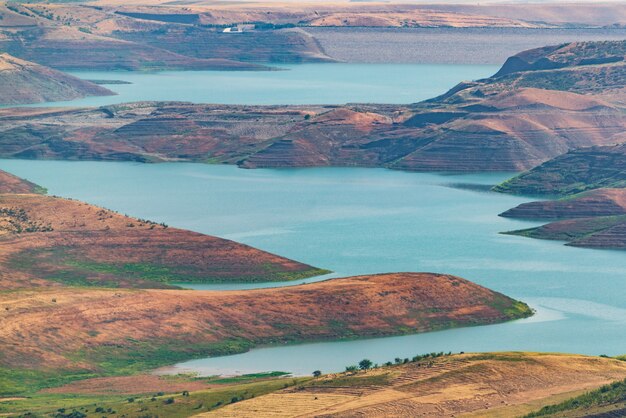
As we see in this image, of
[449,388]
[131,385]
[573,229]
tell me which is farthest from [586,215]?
[449,388]

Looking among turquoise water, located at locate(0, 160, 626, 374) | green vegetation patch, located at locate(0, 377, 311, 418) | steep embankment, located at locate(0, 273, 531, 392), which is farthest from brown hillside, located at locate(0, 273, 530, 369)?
green vegetation patch, located at locate(0, 377, 311, 418)

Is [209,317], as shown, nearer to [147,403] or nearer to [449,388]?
[147,403]

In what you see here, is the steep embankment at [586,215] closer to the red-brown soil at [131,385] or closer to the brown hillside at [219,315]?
the brown hillside at [219,315]

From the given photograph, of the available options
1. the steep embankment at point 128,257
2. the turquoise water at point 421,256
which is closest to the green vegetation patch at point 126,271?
the steep embankment at point 128,257

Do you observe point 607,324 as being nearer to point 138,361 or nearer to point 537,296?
point 537,296

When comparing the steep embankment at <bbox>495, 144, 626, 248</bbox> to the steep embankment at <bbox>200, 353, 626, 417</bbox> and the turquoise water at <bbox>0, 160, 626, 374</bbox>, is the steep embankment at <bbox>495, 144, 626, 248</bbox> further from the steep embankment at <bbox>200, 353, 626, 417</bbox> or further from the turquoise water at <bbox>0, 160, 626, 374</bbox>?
the steep embankment at <bbox>200, 353, 626, 417</bbox>

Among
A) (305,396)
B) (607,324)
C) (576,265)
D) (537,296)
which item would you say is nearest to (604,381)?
(305,396)
